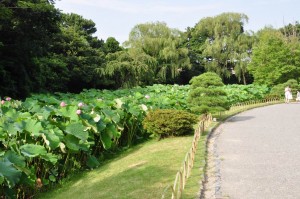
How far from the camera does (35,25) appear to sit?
54.3 ft

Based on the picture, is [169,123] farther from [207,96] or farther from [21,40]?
[21,40]

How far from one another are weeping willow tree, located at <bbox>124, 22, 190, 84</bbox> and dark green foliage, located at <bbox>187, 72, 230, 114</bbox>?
740 inches

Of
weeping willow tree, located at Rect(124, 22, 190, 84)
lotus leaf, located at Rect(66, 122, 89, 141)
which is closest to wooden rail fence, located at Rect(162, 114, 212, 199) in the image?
lotus leaf, located at Rect(66, 122, 89, 141)

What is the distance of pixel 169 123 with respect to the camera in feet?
31.7

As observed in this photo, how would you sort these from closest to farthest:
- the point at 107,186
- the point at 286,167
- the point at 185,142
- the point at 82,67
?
the point at 107,186
the point at 286,167
the point at 185,142
the point at 82,67

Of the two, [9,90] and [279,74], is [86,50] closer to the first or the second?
[9,90]

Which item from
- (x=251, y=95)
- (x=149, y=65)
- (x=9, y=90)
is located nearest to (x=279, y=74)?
(x=251, y=95)

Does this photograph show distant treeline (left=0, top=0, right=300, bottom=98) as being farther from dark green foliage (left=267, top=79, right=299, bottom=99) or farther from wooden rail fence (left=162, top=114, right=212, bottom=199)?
wooden rail fence (left=162, top=114, right=212, bottom=199)

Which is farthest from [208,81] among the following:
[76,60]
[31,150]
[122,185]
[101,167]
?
[76,60]

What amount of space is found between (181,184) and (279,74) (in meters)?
26.1

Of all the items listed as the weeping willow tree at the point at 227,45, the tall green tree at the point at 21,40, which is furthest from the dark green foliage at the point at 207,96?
the weeping willow tree at the point at 227,45

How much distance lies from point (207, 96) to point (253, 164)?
6.75m

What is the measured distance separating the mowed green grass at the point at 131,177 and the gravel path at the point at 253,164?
27.4 inches

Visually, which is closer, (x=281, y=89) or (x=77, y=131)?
(x=77, y=131)
